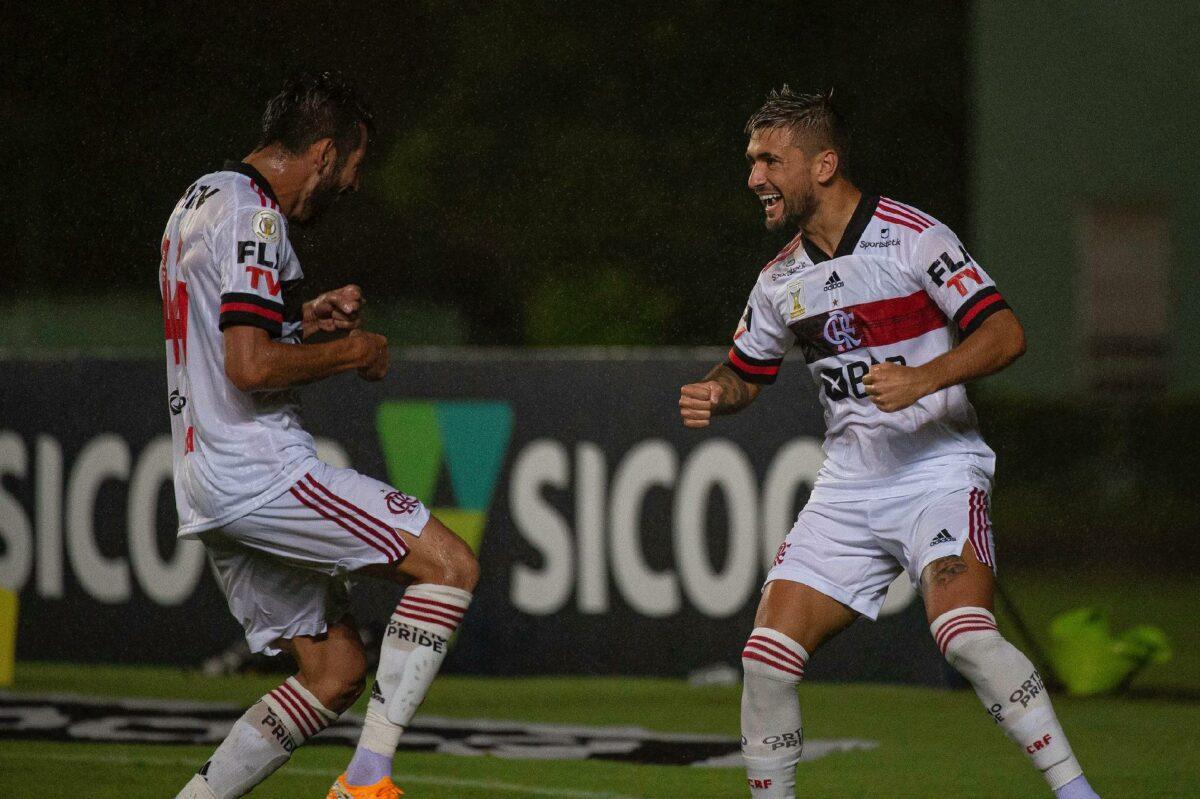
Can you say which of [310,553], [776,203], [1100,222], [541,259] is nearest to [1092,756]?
[776,203]

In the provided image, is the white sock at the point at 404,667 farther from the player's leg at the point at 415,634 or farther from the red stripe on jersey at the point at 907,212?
the red stripe on jersey at the point at 907,212

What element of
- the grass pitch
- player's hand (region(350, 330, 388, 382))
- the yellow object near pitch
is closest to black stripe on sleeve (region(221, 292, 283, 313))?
player's hand (region(350, 330, 388, 382))

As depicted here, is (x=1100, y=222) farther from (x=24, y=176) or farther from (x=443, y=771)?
(x=443, y=771)

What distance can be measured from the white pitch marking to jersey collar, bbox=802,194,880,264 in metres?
2.04

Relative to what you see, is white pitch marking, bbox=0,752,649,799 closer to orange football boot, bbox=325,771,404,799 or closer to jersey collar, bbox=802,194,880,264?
orange football boot, bbox=325,771,404,799

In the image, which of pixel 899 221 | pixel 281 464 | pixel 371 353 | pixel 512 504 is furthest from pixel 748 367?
pixel 512 504

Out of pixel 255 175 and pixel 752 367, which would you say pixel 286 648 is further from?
pixel 752 367

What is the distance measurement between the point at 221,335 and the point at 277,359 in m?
0.21

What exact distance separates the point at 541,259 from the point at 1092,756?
502 cm

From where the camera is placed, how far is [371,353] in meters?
4.79

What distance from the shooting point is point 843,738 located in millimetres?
7227

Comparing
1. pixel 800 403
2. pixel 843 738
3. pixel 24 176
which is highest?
pixel 24 176

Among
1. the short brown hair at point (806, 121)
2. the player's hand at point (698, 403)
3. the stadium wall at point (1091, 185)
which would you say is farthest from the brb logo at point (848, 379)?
the stadium wall at point (1091, 185)

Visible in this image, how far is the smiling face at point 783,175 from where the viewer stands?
5.10m
